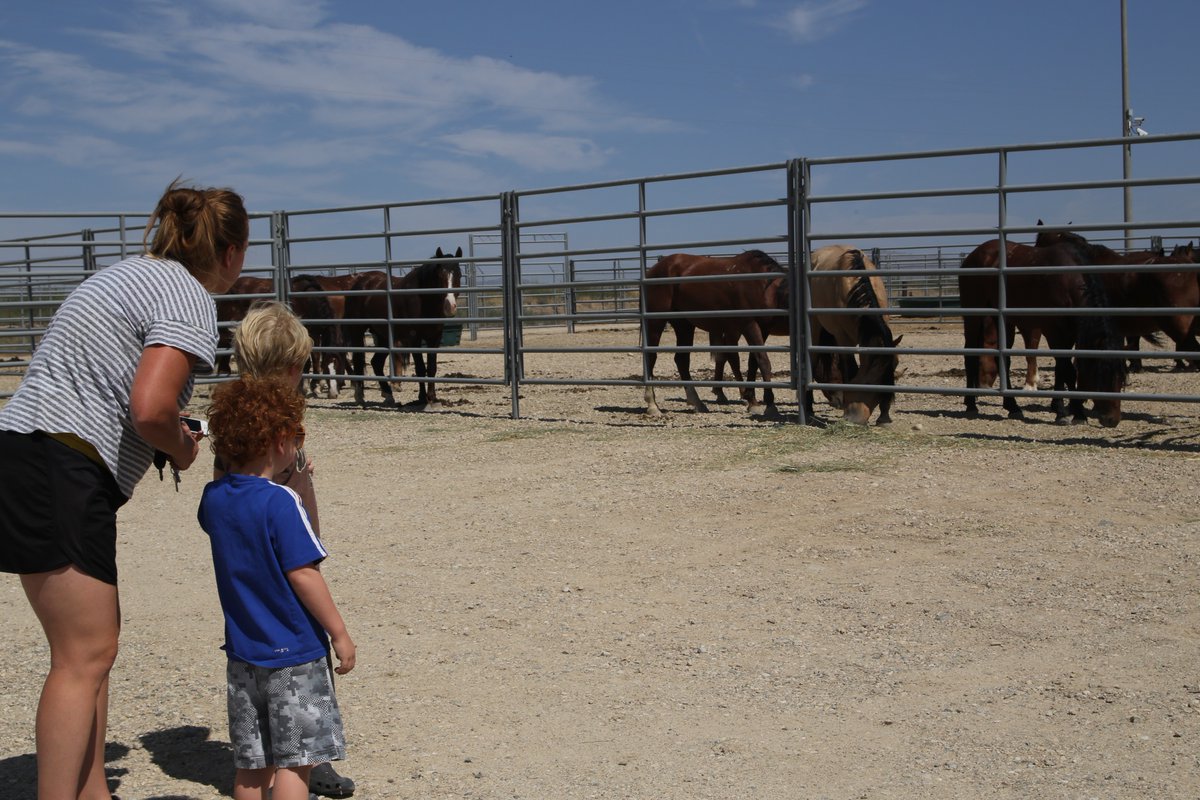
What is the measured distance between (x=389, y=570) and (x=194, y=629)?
3.09 ft

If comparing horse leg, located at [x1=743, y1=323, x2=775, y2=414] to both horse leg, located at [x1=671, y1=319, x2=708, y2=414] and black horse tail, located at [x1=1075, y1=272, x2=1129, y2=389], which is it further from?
black horse tail, located at [x1=1075, y1=272, x2=1129, y2=389]

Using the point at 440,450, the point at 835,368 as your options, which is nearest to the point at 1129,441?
the point at 835,368

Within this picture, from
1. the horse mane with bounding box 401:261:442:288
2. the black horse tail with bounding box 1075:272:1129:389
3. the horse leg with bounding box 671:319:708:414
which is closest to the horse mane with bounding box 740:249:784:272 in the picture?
the horse leg with bounding box 671:319:708:414

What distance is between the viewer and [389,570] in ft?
15.8

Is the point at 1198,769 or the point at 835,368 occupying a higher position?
A: the point at 835,368

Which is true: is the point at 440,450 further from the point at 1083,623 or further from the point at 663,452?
the point at 1083,623

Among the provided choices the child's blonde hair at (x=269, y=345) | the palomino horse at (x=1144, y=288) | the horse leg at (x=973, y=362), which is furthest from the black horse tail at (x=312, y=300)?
the child's blonde hair at (x=269, y=345)

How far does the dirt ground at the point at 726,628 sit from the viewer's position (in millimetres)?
2781

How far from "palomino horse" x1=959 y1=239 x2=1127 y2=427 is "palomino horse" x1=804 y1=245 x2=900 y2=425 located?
0.81 meters

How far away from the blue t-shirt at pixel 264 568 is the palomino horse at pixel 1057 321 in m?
6.50

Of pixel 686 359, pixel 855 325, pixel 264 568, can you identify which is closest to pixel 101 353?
pixel 264 568

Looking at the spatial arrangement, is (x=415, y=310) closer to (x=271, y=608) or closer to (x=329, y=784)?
(x=329, y=784)

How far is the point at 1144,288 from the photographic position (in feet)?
33.9

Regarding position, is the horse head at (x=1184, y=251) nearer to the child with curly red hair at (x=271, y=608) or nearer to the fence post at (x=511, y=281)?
the fence post at (x=511, y=281)
